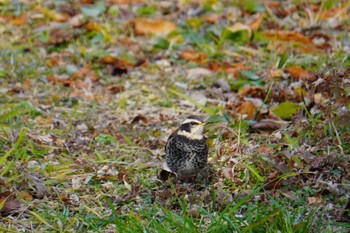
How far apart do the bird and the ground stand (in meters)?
0.12

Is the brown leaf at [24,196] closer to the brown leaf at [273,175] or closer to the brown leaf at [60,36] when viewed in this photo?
the brown leaf at [273,175]

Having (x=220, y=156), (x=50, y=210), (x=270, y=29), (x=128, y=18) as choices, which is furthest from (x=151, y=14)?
(x=50, y=210)

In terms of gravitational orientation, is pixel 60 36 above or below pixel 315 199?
below

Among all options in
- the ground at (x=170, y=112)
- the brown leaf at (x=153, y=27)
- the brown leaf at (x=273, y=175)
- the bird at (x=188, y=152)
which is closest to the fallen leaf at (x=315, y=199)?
the ground at (x=170, y=112)

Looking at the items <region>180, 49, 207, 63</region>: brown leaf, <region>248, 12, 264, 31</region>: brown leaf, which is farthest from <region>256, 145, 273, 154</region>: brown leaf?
<region>248, 12, 264, 31</region>: brown leaf

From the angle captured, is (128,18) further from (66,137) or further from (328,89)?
(328,89)

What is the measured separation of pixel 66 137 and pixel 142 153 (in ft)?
2.30

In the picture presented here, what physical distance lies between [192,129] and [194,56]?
2.77 meters

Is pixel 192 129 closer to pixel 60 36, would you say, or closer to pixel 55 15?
pixel 60 36

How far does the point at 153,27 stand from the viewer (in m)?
8.45

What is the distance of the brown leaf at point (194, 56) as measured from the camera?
7703mm

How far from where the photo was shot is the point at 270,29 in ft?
27.8

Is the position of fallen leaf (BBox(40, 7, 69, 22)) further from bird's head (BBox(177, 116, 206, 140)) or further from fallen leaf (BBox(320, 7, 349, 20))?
bird's head (BBox(177, 116, 206, 140))

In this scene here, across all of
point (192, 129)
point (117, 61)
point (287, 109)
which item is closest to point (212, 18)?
point (117, 61)
